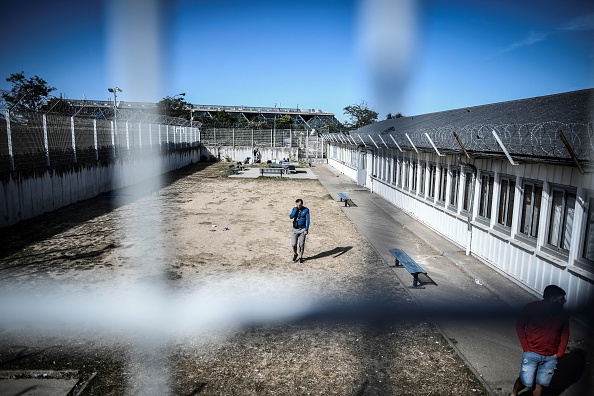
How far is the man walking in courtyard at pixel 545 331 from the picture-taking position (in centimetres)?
263

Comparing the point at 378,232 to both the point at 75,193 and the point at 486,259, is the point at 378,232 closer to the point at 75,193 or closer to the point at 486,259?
the point at 486,259

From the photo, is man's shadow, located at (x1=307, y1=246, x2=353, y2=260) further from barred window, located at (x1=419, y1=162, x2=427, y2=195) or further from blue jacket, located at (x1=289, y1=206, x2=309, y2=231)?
barred window, located at (x1=419, y1=162, x2=427, y2=195)

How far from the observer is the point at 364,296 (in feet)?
17.3

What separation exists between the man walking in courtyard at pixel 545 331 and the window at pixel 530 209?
307 centimetres

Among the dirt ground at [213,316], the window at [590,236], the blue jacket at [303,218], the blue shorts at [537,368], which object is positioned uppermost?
the window at [590,236]

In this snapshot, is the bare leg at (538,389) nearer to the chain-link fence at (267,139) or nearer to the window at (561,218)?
the window at (561,218)

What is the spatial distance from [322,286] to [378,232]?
387 cm

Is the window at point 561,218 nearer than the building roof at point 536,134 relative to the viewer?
No

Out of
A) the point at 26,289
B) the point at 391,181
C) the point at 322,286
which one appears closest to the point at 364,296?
the point at 322,286

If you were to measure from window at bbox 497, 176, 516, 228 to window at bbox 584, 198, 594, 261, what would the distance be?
5.55ft

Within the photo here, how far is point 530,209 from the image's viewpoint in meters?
5.46

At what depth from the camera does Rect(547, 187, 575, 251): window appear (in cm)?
465

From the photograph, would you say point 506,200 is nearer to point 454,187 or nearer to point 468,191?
point 468,191

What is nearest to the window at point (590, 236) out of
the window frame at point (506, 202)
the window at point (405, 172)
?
the window frame at point (506, 202)
